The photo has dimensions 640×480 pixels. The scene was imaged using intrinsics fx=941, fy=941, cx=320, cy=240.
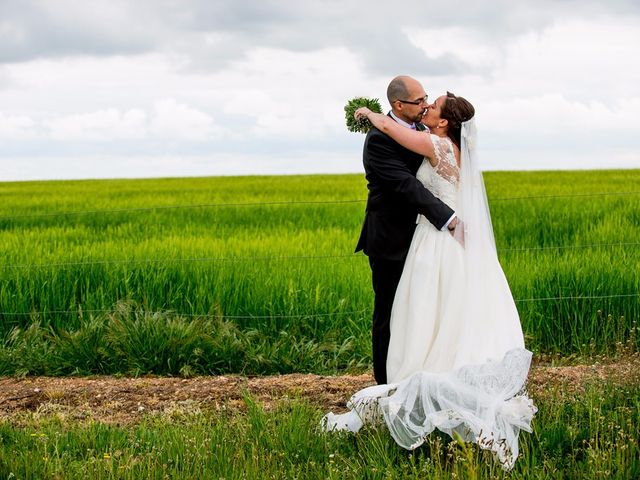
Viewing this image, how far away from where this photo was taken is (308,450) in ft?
14.8

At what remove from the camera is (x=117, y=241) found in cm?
1055

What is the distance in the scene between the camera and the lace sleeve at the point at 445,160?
15.9ft

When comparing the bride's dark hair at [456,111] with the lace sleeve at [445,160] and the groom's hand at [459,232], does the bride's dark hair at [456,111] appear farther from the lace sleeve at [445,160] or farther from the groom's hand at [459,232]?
the groom's hand at [459,232]

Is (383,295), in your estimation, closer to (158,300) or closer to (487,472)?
(487,472)

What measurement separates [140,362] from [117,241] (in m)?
3.85

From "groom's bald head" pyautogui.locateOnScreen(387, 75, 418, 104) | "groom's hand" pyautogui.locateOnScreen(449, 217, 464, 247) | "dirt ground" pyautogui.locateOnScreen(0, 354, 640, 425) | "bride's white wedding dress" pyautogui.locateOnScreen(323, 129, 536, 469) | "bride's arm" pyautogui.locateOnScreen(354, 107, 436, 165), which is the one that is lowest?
"dirt ground" pyautogui.locateOnScreen(0, 354, 640, 425)

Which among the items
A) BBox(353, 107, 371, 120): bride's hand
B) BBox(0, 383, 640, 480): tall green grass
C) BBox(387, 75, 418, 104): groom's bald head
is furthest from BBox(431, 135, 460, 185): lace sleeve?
BBox(0, 383, 640, 480): tall green grass

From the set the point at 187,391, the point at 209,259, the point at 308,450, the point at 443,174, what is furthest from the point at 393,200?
the point at 209,259

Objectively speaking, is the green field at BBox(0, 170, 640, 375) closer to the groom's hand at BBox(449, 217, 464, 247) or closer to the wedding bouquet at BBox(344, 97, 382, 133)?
the groom's hand at BBox(449, 217, 464, 247)

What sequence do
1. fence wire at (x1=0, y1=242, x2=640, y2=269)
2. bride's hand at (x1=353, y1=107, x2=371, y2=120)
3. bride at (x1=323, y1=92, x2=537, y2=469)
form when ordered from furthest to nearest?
fence wire at (x1=0, y1=242, x2=640, y2=269) → bride's hand at (x1=353, y1=107, x2=371, y2=120) → bride at (x1=323, y1=92, x2=537, y2=469)

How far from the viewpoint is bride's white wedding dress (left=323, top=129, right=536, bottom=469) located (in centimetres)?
438

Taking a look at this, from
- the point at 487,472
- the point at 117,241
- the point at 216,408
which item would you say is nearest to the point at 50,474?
the point at 216,408

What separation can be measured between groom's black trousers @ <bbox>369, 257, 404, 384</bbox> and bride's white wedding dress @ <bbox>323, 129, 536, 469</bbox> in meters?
0.26

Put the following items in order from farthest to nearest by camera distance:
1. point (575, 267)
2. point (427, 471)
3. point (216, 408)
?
1. point (575, 267)
2. point (216, 408)
3. point (427, 471)
